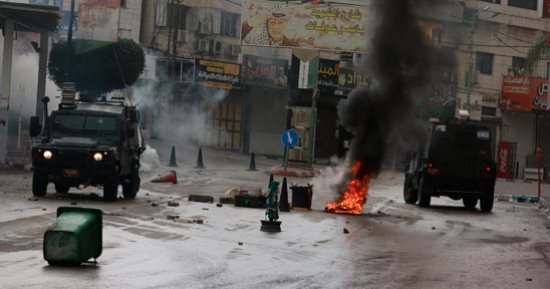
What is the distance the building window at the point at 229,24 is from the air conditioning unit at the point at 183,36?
2.11 metres

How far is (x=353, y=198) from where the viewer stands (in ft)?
79.5

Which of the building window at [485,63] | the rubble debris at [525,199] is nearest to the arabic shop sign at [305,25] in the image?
the rubble debris at [525,199]

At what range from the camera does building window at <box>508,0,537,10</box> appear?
57844mm

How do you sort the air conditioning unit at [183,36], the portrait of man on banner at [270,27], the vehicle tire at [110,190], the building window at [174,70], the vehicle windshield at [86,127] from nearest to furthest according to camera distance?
the vehicle tire at [110,190] → the vehicle windshield at [86,127] → the portrait of man on banner at [270,27] → the building window at [174,70] → the air conditioning unit at [183,36]

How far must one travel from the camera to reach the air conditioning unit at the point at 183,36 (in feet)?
179

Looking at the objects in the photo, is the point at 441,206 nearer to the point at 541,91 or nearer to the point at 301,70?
the point at 301,70

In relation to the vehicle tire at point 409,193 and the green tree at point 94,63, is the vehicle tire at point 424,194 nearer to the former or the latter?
the vehicle tire at point 409,193

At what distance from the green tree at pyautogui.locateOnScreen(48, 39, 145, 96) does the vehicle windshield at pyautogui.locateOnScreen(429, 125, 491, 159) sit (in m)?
19.8

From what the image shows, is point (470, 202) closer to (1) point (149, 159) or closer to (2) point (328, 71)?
(1) point (149, 159)

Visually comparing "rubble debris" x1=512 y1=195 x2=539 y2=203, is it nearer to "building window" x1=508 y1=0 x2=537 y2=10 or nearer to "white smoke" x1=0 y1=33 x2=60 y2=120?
"white smoke" x1=0 y1=33 x2=60 y2=120

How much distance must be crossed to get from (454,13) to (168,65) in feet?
91.6

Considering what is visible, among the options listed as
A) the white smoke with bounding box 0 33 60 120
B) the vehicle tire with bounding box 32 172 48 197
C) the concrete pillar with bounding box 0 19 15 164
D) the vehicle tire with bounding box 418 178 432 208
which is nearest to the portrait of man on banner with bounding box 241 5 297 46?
the white smoke with bounding box 0 33 60 120

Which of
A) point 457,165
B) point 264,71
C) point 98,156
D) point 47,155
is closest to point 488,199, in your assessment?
point 457,165

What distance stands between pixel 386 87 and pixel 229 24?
32.1 meters
